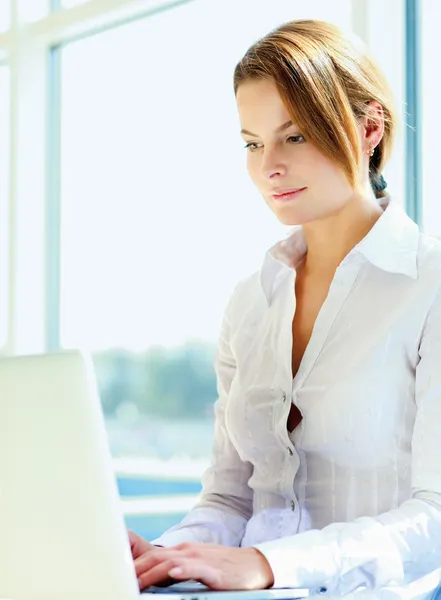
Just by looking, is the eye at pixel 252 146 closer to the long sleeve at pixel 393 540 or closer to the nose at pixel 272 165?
the nose at pixel 272 165

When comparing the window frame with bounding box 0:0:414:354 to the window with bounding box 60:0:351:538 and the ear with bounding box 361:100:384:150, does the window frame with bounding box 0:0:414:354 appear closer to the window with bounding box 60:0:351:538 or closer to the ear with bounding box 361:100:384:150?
the window with bounding box 60:0:351:538

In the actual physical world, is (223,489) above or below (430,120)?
below

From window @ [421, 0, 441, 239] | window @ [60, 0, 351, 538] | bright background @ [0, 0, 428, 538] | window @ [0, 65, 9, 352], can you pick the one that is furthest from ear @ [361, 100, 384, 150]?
window @ [0, 65, 9, 352]

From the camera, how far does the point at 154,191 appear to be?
491cm

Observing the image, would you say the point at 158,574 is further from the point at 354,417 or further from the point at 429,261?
the point at 429,261

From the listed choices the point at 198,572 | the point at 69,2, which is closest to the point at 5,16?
the point at 69,2

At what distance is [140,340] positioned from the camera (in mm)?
4926

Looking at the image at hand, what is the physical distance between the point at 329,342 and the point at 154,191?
321 cm

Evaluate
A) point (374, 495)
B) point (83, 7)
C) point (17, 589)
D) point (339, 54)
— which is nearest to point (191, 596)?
point (17, 589)

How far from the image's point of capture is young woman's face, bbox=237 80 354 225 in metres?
1.81

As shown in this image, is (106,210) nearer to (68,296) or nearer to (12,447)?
(68,296)

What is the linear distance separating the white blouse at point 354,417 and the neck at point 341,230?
0.05 meters

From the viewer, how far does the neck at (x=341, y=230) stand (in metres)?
1.89

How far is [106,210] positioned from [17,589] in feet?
12.2
